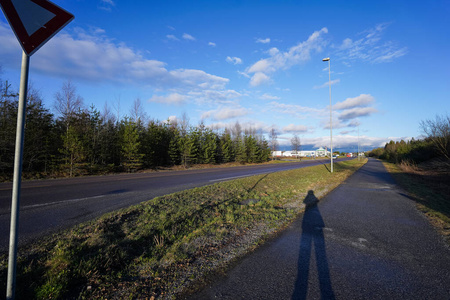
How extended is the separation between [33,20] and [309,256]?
4924 millimetres

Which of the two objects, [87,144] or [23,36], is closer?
[23,36]

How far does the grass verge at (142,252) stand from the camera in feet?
8.30

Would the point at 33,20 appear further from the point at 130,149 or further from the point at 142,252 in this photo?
the point at 130,149

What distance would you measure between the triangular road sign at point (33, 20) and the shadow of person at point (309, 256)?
409 centimetres

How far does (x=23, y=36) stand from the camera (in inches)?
72.9

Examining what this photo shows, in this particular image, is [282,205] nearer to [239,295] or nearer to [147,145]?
[239,295]

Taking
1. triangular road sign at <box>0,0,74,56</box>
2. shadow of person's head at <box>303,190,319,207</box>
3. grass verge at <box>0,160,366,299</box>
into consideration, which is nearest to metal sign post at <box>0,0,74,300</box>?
triangular road sign at <box>0,0,74,56</box>

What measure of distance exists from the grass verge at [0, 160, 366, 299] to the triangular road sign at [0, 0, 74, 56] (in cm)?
285

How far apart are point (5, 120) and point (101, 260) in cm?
2159

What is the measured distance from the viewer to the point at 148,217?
5.20 metres

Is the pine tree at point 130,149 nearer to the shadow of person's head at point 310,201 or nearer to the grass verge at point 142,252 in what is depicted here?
the grass verge at point 142,252

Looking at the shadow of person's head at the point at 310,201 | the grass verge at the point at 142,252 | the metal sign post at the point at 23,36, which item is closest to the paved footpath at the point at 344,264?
the grass verge at the point at 142,252

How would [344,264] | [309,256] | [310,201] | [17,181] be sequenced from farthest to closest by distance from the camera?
[310,201], [309,256], [344,264], [17,181]

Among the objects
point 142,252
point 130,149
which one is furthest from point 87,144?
point 142,252
